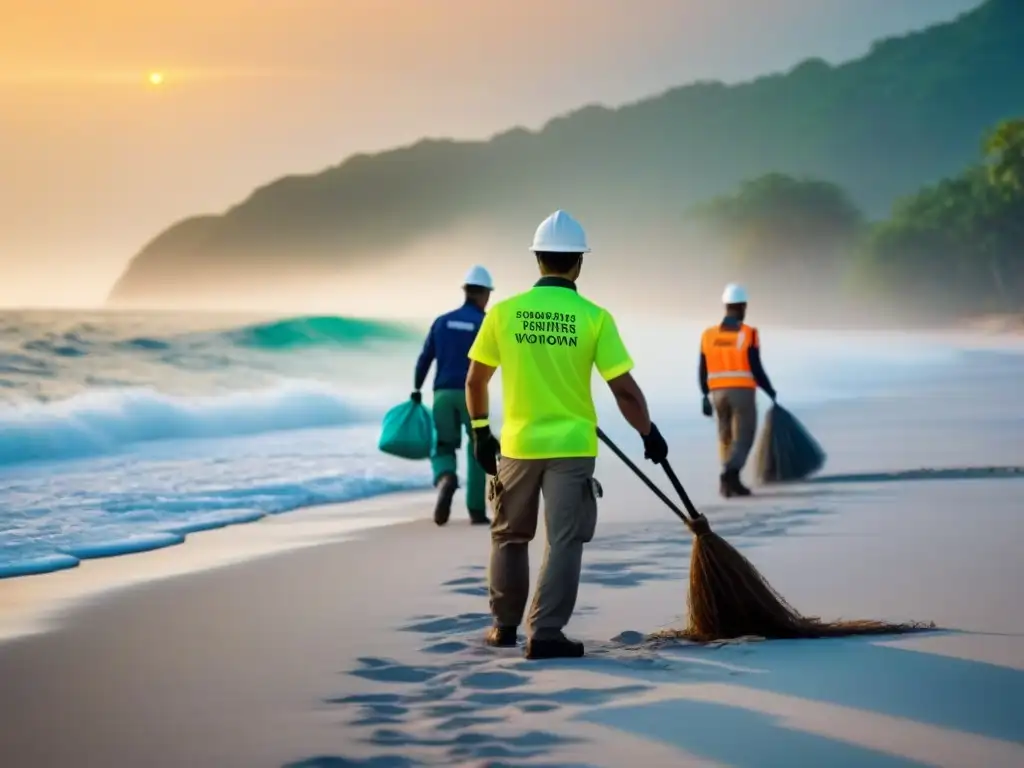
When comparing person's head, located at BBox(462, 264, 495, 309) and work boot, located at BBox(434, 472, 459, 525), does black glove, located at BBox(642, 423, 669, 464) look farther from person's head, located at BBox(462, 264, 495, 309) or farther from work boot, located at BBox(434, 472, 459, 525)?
work boot, located at BBox(434, 472, 459, 525)

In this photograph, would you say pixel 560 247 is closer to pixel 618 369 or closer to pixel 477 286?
pixel 618 369

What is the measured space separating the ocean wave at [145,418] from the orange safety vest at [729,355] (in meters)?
9.23

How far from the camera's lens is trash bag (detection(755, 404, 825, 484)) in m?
12.8

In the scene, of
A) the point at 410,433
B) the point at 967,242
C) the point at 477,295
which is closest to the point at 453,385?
the point at 410,433

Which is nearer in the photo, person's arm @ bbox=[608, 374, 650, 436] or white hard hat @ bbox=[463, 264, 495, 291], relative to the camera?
person's arm @ bbox=[608, 374, 650, 436]

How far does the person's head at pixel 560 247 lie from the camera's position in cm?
580

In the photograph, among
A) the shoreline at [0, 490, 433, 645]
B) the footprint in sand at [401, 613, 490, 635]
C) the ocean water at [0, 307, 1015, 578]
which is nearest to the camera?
the footprint in sand at [401, 613, 490, 635]

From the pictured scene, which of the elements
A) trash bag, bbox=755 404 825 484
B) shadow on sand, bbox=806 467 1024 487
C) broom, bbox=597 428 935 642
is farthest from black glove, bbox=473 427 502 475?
trash bag, bbox=755 404 825 484

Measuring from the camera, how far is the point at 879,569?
25.3ft

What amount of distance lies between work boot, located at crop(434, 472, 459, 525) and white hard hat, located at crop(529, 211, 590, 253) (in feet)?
16.1

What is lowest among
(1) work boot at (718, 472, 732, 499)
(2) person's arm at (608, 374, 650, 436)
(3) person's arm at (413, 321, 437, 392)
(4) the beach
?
(4) the beach

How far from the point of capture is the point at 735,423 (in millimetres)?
12109

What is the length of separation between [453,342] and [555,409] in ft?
15.1

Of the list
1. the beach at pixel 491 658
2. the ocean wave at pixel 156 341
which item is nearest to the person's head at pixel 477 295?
the beach at pixel 491 658
